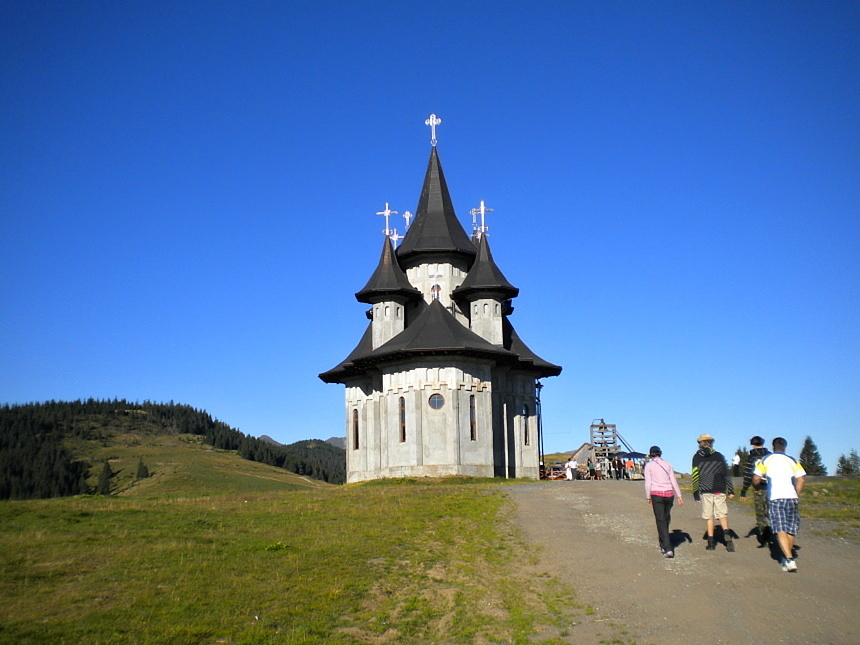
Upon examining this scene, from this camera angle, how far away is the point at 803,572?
48.5 feet

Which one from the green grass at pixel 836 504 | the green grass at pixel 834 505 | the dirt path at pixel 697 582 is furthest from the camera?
the green grass at pixel 836 504

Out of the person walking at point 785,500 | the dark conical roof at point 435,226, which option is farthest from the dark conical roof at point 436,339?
the person walking at point 785,500

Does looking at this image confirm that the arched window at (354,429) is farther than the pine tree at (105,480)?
No

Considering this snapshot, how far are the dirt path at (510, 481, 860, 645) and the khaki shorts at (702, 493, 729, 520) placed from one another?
729mm

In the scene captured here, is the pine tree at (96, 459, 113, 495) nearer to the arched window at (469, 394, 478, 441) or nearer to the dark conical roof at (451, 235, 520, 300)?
the dark conical roof at (451, 235, 520, 300)

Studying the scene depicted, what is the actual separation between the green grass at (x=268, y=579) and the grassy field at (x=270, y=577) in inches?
1.4

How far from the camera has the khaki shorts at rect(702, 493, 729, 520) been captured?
55.0ft

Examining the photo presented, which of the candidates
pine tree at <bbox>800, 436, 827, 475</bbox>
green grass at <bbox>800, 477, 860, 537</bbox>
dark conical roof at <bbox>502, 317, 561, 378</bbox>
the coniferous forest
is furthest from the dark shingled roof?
the coniferous forest

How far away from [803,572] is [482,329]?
100 ft

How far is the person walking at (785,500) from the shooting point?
48.8 feet

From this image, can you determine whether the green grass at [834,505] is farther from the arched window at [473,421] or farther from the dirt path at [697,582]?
the arched window at [473,421]

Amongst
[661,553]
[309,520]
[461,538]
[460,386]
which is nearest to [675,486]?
[661,553]

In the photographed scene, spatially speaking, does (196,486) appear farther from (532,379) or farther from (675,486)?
(675,486)

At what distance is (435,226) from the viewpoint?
4797 centimetres
